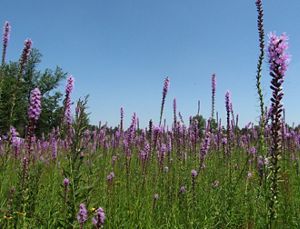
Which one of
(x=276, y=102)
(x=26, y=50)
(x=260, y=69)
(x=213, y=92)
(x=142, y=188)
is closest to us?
(x=276, y=102)

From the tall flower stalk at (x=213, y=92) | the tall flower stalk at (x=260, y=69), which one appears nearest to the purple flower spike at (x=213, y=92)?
the tall flower stalk at (x=213, y=92)

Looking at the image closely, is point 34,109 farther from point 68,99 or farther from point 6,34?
point 6,34

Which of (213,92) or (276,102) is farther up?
(213,92)

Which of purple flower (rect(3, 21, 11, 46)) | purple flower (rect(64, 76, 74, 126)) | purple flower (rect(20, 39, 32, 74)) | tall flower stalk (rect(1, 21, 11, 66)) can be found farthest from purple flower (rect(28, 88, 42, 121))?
purple flower (rect(3, 21, 11, 46))

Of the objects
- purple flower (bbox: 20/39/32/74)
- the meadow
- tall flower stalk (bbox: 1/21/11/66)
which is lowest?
the meadow

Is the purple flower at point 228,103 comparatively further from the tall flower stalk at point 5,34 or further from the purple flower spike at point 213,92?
the tall flower stalk at point 5,34

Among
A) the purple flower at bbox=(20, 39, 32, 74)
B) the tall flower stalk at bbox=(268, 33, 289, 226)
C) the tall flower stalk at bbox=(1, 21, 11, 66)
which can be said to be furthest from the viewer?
the tall flower stalk at bbox=(1, 21, 11, 66)

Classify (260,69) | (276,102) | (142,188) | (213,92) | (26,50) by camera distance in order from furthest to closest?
(213,92) → (142,188) → (26,50) → (260,69) → (276,102)

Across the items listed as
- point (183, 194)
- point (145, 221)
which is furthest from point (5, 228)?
point (183, 194)

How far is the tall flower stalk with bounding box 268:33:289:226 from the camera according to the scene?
276 cm

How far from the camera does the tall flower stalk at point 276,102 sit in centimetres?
276

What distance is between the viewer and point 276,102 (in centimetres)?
286

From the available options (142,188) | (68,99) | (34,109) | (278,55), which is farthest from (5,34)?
(278,55)

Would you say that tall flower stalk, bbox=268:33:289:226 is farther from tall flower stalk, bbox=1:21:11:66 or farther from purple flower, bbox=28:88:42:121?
tall flower stalk, bbox=1:21:11:66
